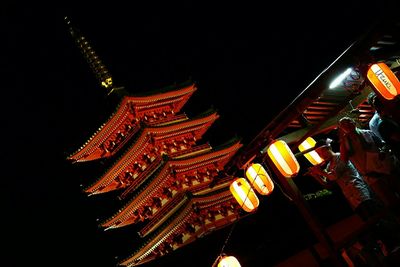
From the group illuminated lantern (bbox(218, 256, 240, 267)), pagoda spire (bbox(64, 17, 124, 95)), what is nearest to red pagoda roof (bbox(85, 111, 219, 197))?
pagoda spire (bbox(64, 17, 124, 95))

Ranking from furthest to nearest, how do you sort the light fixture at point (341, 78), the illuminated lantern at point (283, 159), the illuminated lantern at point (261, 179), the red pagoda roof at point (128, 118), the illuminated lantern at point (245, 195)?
the red pagoda roof at point (128, 118), the illuminated lantern at point (245, 195), the illuminated lantern at point (261, 179), the illuminated lantern at point (283, 159), the light fixture at point (341, 78)

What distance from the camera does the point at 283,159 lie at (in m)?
7.87

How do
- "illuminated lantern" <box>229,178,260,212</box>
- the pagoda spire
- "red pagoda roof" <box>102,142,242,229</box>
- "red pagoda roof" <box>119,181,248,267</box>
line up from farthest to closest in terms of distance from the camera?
the pagoda spire
"red pagoda roof" <box>102,142,242,229</box>
"red pagoda roof" <box>119,181,248,267</box>
"illuminated lantern" <box>229,178,260,212</box>

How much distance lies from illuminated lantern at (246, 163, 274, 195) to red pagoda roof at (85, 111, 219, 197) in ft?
21.1

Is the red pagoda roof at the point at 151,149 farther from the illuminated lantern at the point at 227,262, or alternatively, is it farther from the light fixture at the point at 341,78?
the light fixture at the point at 341,78

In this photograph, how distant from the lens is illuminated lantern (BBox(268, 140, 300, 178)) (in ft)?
25.3

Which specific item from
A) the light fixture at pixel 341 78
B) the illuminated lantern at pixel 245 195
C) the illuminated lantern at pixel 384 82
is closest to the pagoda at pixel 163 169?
the illuminated lantern at pixel 245 195

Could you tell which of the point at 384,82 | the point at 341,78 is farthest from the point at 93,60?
the point at 384,82

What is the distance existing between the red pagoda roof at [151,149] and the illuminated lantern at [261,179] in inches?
253

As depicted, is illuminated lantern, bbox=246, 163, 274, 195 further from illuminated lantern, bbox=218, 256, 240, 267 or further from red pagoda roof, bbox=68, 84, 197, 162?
red pagoda roof, bbox=68, 84, 197, 162

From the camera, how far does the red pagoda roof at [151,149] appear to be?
1473 centimetres

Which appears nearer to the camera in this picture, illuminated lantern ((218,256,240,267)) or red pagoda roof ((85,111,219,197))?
illuminated lantern ((218,256,240,267))

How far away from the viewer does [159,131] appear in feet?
48.0

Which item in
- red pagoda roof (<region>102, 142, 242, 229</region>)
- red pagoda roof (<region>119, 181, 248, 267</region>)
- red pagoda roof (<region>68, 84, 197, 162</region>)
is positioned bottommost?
red pagoda roof (<region>119, 181, 248, 267</region>)
